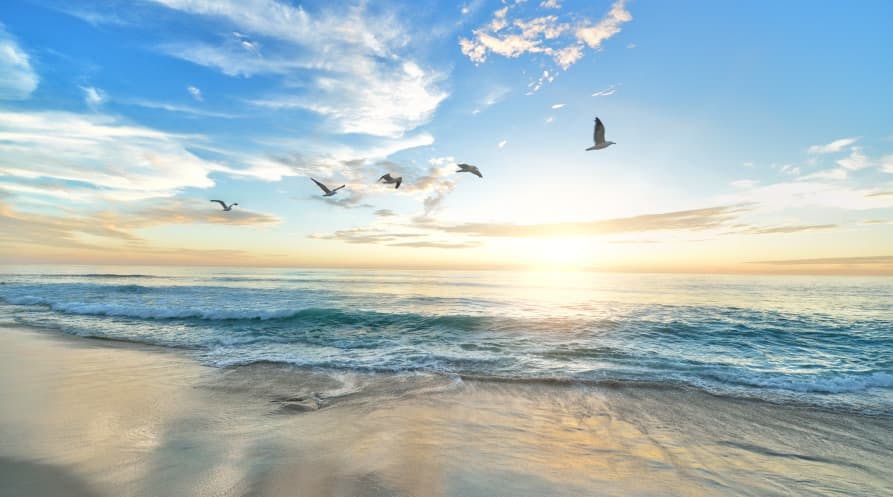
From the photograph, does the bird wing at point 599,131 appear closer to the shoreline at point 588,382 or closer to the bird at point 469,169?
the bird at point 469,169

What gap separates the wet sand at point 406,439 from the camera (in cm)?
454

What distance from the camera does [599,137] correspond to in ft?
35.3

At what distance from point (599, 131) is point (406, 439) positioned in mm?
9063

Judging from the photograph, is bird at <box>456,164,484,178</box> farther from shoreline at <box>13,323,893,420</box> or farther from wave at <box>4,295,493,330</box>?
wave at <box>4,295,493,330</box>

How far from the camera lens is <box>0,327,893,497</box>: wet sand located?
4539 millimetres

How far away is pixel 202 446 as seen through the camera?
5.36 meters

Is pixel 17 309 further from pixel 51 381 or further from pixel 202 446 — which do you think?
pixel 202 446

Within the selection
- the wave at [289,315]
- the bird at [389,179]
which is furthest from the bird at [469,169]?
the wave at [289,315]

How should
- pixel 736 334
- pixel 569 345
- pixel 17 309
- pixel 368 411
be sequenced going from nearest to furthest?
1. pixel 368 411
2. pixel 569 345
3. pixel 736 334
4. pixel 17 309

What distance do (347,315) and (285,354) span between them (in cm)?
842

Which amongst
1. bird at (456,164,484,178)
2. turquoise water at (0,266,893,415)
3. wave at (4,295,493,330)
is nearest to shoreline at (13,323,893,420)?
turquoise water at (0,266,893,415)

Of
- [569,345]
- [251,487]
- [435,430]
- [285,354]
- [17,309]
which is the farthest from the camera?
[17,309]

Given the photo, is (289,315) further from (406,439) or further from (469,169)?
(406,439)

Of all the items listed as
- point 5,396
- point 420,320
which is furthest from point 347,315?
point 5,396
